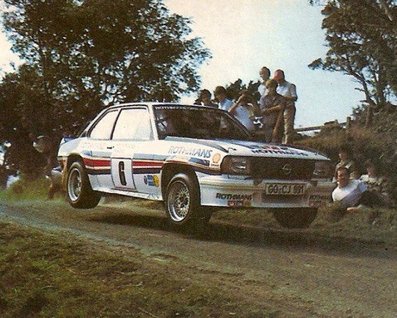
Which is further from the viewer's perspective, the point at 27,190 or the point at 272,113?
the point at 27,190

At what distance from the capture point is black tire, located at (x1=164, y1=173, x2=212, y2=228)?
806 centimetres

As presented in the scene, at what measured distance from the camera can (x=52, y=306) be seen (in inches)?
224

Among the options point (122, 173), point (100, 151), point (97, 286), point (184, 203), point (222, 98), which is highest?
point (222, 98)

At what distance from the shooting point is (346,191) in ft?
31.0

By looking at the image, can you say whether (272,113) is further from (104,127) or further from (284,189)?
(284,189)

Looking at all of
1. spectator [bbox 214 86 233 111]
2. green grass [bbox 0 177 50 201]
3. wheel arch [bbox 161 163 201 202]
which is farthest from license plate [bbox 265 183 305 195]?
green grass [bbox 0 177 50 201]

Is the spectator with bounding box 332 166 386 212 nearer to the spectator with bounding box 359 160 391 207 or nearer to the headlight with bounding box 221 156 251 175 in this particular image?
the spectator with bounding box 359 160 391 207

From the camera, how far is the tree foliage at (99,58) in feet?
35.9

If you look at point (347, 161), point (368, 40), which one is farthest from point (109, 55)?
point (368, 40)

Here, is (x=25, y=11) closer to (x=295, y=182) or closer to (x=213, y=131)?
(x=213, y=131)

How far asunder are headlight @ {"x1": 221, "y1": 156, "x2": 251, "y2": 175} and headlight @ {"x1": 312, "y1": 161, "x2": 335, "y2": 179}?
2.62ft

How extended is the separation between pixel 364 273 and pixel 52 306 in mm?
2521

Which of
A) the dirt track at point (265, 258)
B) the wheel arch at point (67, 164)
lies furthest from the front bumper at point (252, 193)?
the wheel arch at point (67, 164)

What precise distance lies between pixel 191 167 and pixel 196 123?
107 centimetres
